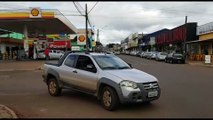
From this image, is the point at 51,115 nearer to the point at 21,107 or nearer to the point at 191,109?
the point at 21,107

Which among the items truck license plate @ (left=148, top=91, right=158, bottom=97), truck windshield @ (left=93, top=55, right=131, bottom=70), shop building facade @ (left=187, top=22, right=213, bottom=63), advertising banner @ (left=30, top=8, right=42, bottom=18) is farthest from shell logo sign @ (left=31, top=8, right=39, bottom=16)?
truck license plate @ (left=148, top=91, right=158, bottom=97)

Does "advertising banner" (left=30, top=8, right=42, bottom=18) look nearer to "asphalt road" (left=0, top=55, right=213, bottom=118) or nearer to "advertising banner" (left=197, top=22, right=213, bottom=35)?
"advertising banner" (left=197, top=22, right=213, bottom=35)

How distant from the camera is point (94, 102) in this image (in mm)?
11250

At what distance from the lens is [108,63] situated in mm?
11023

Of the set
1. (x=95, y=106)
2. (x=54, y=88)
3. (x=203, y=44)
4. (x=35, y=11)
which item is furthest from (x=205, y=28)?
(x=95, y=106)

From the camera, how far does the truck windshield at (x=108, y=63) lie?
35.3 feet

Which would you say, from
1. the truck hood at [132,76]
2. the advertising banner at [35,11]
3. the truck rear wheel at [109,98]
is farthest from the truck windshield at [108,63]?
the advertising banner at [35,11]

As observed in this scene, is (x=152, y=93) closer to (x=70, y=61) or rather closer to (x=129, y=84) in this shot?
(x=129, y=84)

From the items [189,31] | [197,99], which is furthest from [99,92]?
[189,31]

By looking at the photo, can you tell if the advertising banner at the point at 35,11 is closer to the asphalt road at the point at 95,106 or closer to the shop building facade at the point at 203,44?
the shop building facade at the point at 203,44

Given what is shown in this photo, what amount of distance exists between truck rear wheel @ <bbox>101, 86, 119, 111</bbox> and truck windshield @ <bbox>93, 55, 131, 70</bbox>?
2.83 feet

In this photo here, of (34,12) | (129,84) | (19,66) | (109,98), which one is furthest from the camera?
(34,12)

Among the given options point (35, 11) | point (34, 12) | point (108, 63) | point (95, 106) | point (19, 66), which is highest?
point (35, 11)

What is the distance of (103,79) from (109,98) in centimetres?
59
